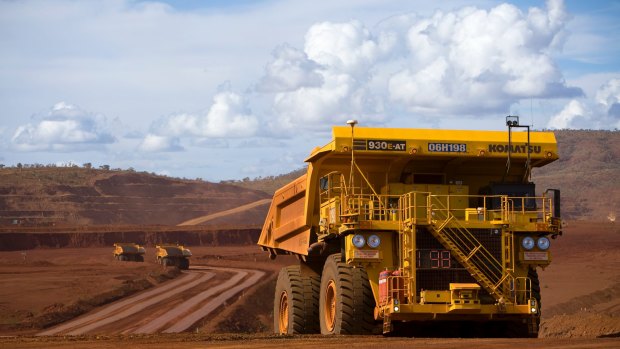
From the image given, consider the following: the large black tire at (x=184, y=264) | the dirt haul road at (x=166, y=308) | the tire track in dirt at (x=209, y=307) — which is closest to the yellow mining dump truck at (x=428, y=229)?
the tire track in dirt at (x=209, y=307)

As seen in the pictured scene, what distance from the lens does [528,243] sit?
59.0ft

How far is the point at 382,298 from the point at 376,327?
0.73 m

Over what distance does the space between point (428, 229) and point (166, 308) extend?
30658mm

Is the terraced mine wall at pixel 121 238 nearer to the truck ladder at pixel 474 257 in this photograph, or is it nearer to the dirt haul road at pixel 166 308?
the dirt haul road at pixel 166 308

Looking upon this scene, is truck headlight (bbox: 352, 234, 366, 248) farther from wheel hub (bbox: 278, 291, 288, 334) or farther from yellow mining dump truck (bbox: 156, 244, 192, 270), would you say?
yellow mining dump truck (bbox: 156, 244, 192, 270)

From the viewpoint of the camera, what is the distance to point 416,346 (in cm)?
1462

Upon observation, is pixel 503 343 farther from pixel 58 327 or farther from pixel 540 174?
pixel 540 174

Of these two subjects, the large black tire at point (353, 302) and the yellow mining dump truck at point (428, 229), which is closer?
the yellow mining dump truck at point (428, 229)

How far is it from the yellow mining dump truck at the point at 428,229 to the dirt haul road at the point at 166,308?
20396 millimetres

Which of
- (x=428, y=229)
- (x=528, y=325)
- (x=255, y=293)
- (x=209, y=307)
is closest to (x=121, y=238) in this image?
(x=255, y=293)

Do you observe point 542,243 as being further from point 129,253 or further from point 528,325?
point 129,253

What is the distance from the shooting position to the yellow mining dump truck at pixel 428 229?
17.4 m

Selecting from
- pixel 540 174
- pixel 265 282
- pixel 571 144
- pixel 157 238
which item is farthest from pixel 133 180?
pixel 265 282

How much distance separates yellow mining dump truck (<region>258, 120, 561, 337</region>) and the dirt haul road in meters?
20.4
